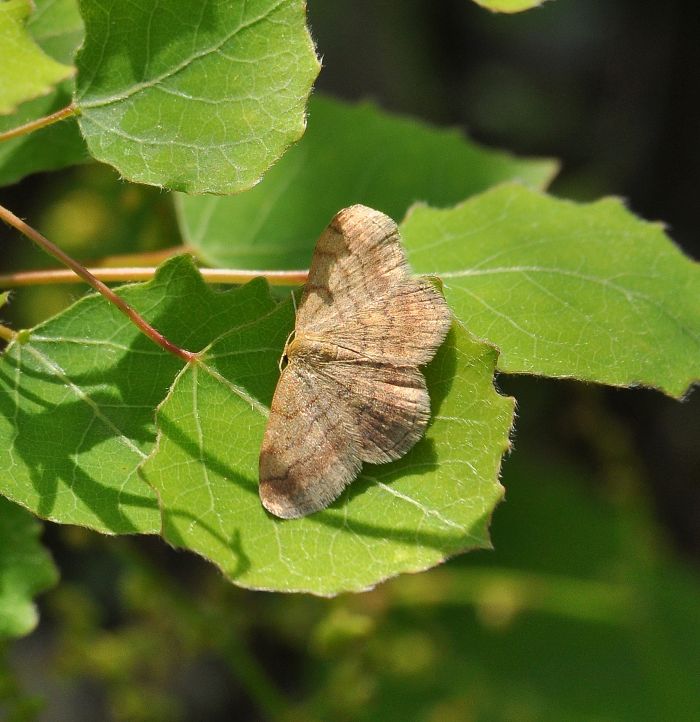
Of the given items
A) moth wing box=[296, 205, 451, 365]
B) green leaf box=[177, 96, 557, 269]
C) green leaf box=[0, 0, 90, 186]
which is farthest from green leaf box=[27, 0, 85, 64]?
moth wing box=[296, 205, 451, 365]

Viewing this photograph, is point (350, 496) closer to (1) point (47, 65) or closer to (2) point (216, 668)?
(1) point (47, 65)

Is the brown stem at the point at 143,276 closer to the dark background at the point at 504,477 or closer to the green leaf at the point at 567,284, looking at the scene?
the green leaf at the point at 567,284

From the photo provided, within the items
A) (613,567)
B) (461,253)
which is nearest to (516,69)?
(613,567)

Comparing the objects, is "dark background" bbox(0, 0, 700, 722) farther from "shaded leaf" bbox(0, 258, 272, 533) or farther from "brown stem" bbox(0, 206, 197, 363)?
"brown stem" bbox(0, 206, 197, 363)

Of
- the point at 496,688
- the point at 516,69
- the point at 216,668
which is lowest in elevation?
the point at 216,668

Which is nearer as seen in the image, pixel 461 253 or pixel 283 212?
pixel 461 253

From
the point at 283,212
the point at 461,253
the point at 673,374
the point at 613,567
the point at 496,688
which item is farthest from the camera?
the point at 613,567
